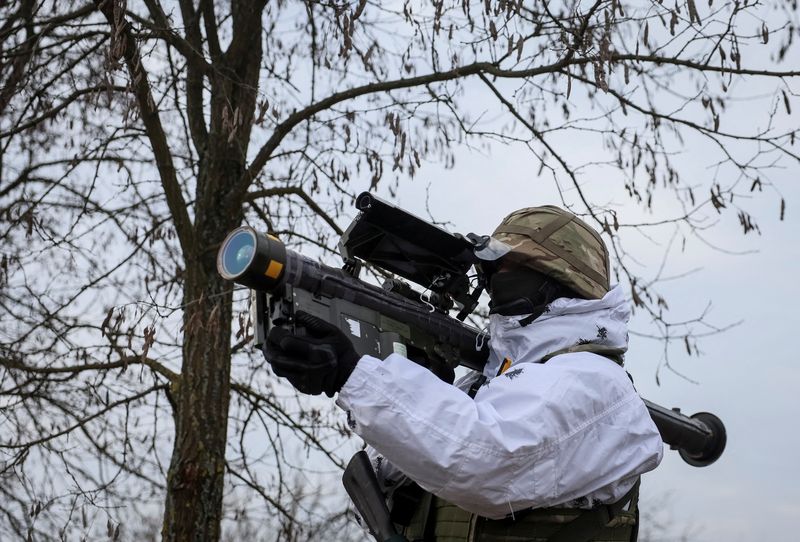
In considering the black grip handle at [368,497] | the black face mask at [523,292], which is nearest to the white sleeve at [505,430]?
the black face mask at [523,292]

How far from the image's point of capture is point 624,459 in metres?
2.63

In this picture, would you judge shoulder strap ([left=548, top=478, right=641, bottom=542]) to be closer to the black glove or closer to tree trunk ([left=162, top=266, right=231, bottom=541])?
the black glove

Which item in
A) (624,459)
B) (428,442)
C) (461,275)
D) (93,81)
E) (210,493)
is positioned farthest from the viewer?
(93,81)

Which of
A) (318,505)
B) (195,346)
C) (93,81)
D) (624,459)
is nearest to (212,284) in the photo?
(195,346)

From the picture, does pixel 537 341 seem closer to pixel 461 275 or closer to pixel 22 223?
pixel 461 275

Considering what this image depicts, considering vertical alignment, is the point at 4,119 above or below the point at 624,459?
above

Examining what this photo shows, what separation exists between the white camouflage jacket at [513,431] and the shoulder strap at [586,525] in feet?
0.15

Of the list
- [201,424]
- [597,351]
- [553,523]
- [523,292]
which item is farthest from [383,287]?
[201,424]

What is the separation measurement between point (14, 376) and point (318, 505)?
242 cm

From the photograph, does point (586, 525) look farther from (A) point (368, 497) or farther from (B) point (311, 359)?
(B) point (311, 359)

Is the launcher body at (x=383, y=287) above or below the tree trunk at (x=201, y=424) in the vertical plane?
below

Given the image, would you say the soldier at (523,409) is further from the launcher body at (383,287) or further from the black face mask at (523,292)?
the launcher body at (383,287)

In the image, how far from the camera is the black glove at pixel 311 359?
2422 mm

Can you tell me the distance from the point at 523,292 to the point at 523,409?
59 cm
